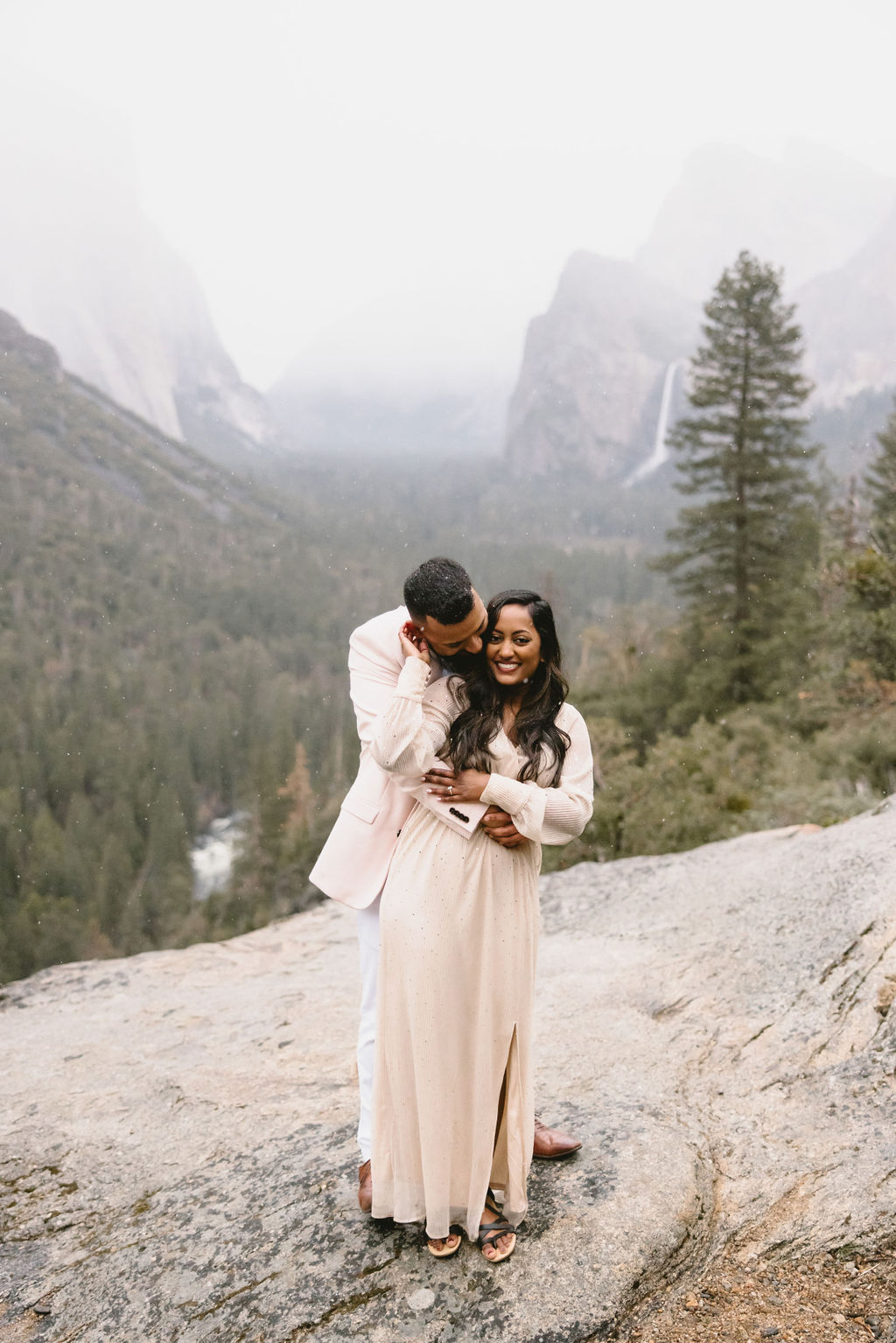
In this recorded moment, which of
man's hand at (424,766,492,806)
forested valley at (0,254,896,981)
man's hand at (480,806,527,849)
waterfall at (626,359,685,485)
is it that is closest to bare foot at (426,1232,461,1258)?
man's hand at (480,806,527,849)

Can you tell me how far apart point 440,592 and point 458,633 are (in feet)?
→ 0.49

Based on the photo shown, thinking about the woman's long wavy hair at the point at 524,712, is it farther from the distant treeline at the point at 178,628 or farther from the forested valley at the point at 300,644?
the distant treeline at the point at 178,628

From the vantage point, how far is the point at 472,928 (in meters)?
2.57

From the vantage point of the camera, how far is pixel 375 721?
251 cm

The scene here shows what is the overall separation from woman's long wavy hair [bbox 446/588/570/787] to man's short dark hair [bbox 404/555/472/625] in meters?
0.24

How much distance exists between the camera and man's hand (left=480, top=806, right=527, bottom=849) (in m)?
2.54

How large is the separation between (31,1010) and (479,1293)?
5765 millimetres

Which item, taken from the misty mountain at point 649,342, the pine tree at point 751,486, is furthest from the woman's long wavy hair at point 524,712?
the misty mountain at point 649,342

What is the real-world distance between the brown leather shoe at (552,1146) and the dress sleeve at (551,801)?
4.71 feet

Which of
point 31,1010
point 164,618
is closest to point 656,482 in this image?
point 164,618

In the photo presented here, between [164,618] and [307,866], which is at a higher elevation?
[164,618]

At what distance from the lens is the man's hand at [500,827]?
2539 mm

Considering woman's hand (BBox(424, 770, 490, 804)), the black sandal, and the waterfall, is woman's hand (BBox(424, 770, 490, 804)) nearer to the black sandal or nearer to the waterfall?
the black sandal

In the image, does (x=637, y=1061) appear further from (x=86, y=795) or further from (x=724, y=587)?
(x=86, y=795)
